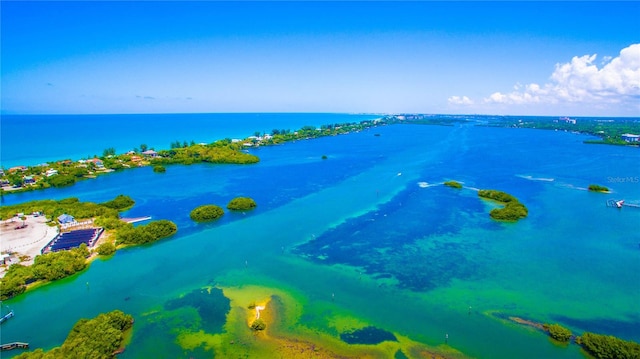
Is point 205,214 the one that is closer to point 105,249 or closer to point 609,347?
point 105,249

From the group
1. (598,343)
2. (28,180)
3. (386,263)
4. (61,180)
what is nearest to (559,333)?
(598,343)

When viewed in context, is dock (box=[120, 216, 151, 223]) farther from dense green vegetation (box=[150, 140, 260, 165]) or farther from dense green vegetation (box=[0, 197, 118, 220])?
dense green vegetation (box=[150, 140, 260, 165])

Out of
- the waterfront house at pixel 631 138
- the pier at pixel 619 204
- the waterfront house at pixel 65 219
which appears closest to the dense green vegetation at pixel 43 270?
the waterfront house at pixel 65 219

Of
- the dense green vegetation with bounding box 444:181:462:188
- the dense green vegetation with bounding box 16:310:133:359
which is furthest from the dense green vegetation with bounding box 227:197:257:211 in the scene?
the dense green vegetation with bounding box 444:181:462:188

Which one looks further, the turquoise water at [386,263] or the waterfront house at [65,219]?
the waterfront house at [65,219]

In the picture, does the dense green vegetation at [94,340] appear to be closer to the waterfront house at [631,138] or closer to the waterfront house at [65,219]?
the waterfront house at [65,219]

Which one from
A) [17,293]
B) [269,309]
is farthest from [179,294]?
[17,293]
